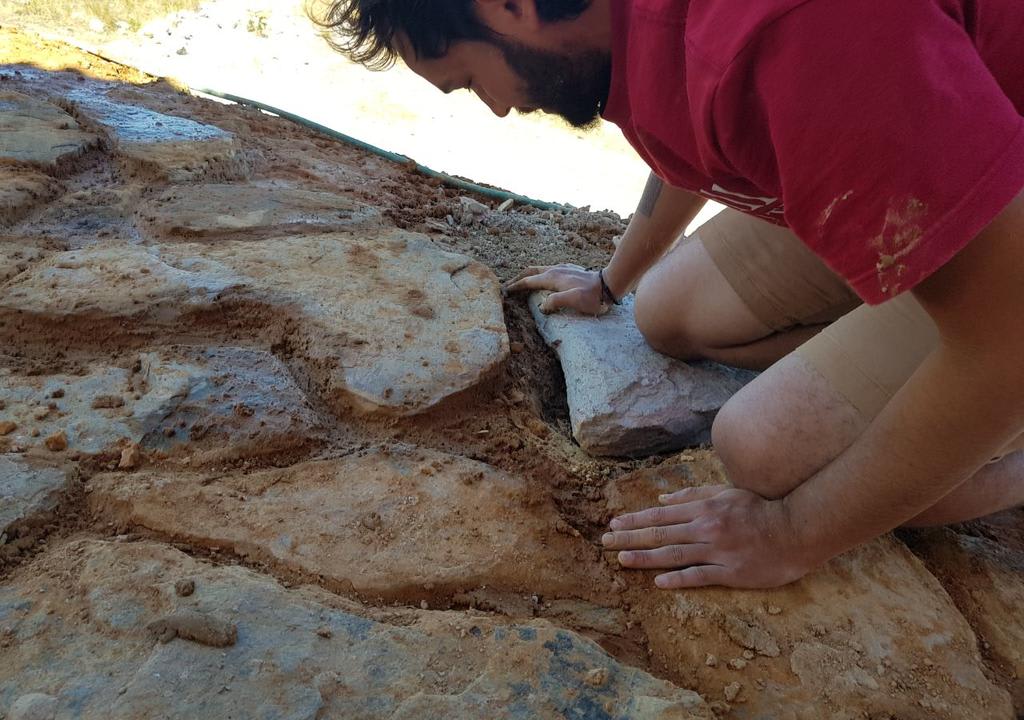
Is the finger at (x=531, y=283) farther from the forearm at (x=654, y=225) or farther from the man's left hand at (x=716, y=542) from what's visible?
the man's left hand at (x=716, y=542)

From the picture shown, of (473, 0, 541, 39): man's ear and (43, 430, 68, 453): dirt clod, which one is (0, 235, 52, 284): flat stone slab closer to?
(43, 430, 68, 453): dirt clod

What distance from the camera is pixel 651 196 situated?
1971mm

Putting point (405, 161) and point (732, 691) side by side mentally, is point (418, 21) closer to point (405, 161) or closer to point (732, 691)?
point (732, 691)

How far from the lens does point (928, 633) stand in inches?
50.0

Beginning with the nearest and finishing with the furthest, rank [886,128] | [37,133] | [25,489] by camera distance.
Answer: [886,128] < [25,489] < [37,133]

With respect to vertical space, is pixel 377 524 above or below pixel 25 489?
above

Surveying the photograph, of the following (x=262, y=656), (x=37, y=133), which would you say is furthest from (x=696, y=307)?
(x=37, y=133)

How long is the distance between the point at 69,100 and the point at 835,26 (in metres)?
2.92

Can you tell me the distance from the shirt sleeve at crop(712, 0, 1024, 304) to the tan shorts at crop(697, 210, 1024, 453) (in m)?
0.54

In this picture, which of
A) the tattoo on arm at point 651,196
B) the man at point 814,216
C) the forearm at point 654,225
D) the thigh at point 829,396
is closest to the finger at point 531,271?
the forearm at point 654,225

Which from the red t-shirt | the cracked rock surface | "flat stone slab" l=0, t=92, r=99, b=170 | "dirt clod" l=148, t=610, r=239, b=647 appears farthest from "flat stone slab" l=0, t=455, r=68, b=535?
"flat stone slab" l=0, t=92, r=99, b=170

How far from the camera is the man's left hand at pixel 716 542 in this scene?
4.24 ft

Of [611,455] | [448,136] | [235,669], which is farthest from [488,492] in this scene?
[448,136]

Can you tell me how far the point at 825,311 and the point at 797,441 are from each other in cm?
50
